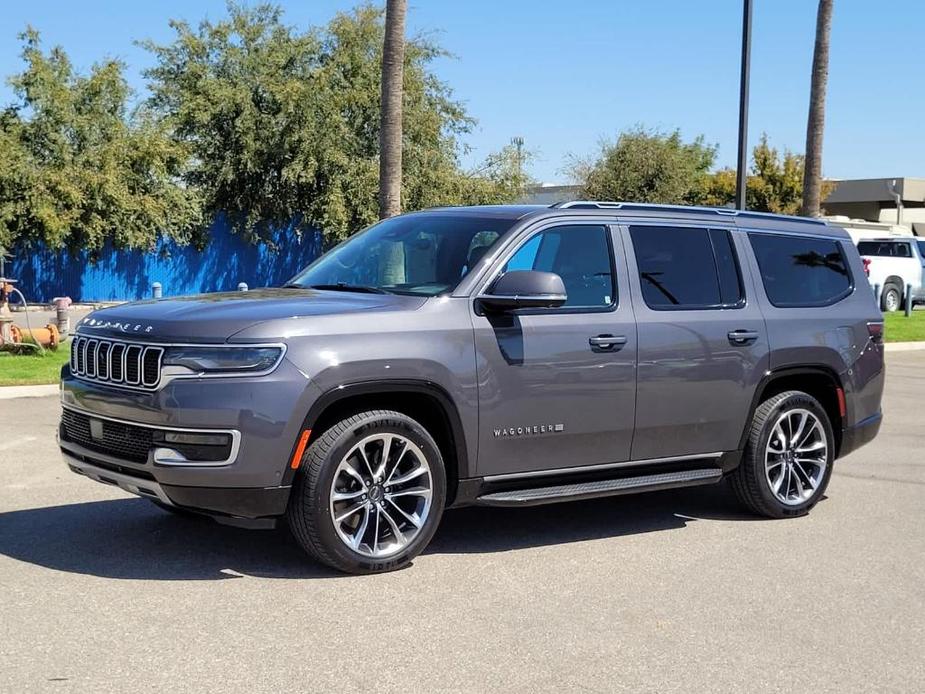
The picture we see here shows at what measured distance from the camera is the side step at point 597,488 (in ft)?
20.8

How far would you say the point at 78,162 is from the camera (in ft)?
95.4

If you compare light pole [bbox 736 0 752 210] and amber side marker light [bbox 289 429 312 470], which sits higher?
light pole [bbox 736 0 752 210]

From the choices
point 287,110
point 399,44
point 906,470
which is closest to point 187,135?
point 287,110

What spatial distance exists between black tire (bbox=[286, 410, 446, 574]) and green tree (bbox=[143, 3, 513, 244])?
26793 millimetres

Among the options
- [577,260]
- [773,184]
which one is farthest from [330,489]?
[773,184]

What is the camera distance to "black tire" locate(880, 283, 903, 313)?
31.7m

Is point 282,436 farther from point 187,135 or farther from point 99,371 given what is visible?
point 187,135

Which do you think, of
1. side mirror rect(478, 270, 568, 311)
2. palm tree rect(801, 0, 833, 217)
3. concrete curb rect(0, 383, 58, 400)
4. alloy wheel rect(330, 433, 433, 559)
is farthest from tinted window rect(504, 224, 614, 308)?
palm tree rect(801, 0, 833, 217)

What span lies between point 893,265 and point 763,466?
26.2 metres

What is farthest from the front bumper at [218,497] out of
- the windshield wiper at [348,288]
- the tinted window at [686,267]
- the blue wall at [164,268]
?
the blue wall at [164,268]

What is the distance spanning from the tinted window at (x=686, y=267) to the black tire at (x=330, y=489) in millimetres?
1751

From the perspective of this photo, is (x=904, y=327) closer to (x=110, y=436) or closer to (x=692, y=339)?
(x=692, y=339)

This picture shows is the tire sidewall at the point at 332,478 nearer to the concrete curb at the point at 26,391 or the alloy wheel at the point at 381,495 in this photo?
the alloy wheel at the point at 381,495

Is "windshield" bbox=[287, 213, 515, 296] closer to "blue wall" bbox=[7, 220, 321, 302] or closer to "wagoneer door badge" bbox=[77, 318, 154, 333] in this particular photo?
"wagoneer door badge" bbox=[77, 318, 154, 333]
